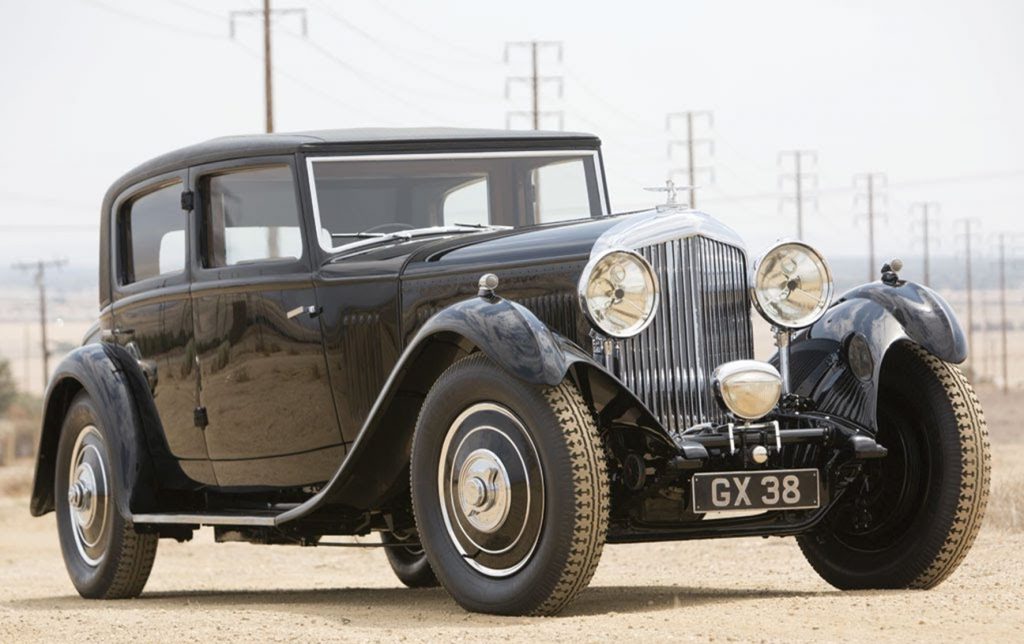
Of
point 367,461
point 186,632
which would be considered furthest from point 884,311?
point 186,632

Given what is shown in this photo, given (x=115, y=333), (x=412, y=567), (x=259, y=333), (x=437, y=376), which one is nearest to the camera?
(x=437, y=376)

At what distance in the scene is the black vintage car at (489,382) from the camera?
234 inches

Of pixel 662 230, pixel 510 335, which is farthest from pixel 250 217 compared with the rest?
pixel 510 335

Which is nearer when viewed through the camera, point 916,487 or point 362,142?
point 916,487

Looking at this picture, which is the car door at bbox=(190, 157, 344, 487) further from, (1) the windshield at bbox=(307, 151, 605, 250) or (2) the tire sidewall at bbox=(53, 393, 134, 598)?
(2) the tire sidewall at bbox=(53, 393, 134, 598)

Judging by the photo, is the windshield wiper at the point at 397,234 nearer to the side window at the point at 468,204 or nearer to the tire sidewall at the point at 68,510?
the side window at the point at 468,204

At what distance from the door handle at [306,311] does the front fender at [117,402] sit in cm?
135

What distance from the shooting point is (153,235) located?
27.7ft

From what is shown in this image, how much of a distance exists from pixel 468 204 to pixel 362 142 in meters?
0.57

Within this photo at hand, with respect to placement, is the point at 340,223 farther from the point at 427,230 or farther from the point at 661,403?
the point at 661,403

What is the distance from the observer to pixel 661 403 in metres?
6.34

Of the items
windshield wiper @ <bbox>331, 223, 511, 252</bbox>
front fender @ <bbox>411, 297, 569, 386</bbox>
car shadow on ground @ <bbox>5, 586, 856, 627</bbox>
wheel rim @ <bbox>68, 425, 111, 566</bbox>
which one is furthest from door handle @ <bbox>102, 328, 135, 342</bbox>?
front fender @ <bbox>411, 297, 569, 386</bbox>

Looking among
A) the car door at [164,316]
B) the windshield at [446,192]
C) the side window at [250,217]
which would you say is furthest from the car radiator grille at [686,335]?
the car door at [164,316]

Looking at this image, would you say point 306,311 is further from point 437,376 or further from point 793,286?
point 793,286
